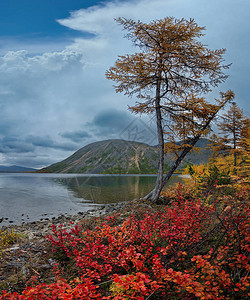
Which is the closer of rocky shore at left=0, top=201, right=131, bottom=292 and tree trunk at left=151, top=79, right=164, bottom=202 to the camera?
rocky shore at left=0, top=201, right=131, bottom=292

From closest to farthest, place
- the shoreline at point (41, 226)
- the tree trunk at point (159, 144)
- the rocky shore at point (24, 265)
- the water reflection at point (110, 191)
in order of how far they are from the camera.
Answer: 1. the rocky shore at point (24, 265)
2. the shoreline at point (41, 226)
3. the tree trunk at point (159, 144)
4. the water reflection at point (110, 191)

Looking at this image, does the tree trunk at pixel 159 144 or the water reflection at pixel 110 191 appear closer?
the tree trunk at pixel 159 144

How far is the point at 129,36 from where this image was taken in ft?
39.1

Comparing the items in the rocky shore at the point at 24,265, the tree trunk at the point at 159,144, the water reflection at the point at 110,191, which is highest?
the tree trunk at the point at 159,144

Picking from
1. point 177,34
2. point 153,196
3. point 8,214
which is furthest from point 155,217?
point 8,214

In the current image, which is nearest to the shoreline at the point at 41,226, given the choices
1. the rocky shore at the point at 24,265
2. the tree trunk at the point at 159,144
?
the rocky shore at the point at 24,265

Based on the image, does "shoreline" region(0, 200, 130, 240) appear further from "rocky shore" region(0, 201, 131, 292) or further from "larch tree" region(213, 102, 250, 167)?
"larch tree" region(213, 102, 250, 167)

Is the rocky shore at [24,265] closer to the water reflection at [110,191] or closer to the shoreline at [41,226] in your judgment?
the shoreline at [41,226]

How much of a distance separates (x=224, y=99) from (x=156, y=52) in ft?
17.8

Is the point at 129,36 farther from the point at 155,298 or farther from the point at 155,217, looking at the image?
the point at 155,298

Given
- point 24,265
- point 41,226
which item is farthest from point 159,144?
point 24,265

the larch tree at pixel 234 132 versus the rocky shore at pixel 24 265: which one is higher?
the larch tree at pixel 234 132

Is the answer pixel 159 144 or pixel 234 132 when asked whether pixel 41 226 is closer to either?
pixel 159 144

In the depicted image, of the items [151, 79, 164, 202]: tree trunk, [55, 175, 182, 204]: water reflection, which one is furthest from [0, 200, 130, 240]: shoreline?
[55, 175, 182, 204]: water reflection
